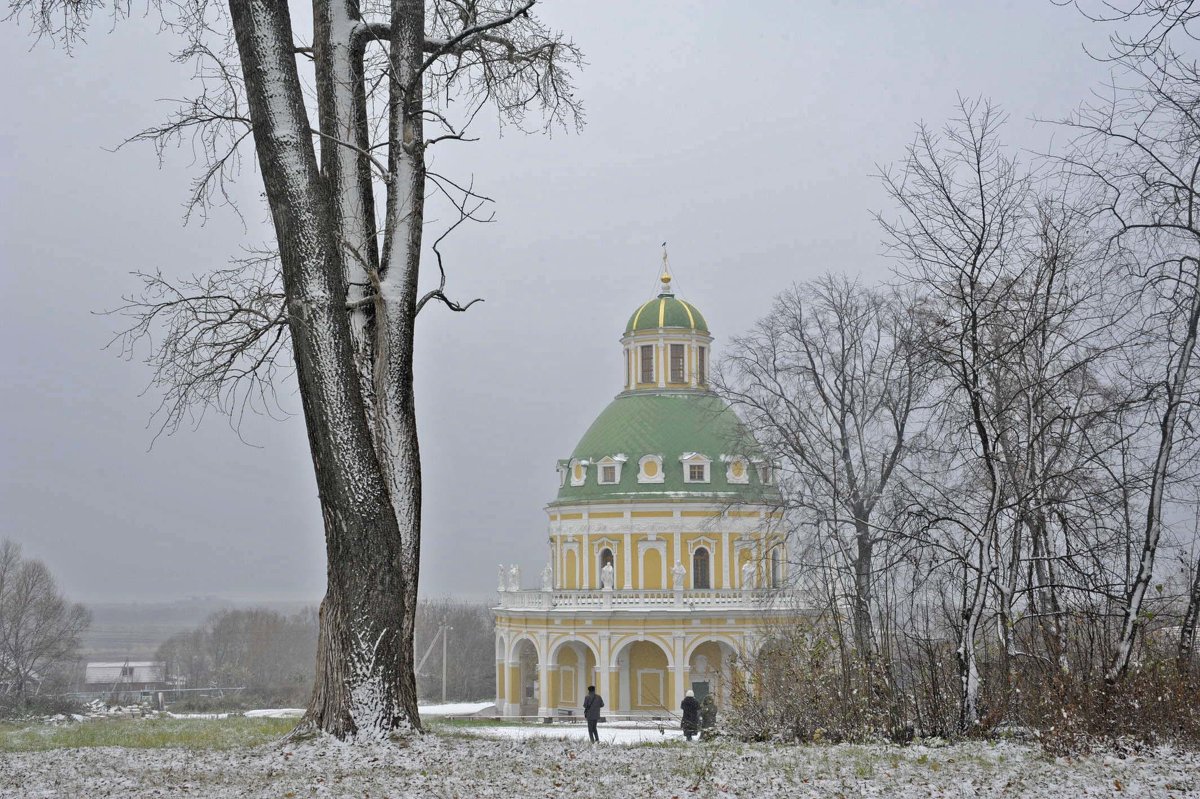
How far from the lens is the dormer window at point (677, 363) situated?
5428 cm

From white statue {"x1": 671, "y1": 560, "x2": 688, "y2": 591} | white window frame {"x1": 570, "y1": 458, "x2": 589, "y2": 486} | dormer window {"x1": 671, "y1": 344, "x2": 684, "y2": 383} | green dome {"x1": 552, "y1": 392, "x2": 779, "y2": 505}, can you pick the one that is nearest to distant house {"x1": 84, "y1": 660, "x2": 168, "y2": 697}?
white window frame {"x1": 570, "y1": 458, "x2": 589, "y2": 486}

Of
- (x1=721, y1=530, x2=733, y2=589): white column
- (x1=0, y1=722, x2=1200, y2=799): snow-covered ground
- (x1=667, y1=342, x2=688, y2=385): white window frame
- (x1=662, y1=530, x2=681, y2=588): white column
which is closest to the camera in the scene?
(x1=0, y1=722, x2=1200, y2=799): snow-covered ground

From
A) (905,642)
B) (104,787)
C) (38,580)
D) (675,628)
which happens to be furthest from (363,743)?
(38,580)

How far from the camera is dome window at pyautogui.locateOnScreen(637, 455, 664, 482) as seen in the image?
51031 mm

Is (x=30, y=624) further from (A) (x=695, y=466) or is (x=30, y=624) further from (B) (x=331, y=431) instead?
(B) (x=331, y=431)

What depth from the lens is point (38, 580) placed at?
4922 cm

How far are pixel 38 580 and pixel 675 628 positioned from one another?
86.4 ft

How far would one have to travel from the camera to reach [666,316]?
5478 cm

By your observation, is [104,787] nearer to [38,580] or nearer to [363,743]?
[363,743]

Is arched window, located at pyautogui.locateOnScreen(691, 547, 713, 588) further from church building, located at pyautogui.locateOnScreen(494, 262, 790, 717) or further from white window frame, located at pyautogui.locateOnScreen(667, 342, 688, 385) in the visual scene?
white window frame, located at pyautogui.locateOnScreen(667, 342, 688, 385)

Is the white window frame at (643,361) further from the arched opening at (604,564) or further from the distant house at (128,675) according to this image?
the distant house at (128,675)

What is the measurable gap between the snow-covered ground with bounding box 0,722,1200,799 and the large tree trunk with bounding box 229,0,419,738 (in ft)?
1.34

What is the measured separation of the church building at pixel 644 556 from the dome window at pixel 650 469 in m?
0.05

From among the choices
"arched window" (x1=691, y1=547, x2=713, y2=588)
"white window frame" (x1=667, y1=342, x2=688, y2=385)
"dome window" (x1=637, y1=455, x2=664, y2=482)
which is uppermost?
"white window frame" (x1=667, y1=342, x2=688, y2=385)
